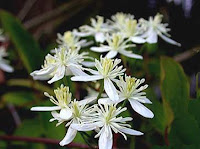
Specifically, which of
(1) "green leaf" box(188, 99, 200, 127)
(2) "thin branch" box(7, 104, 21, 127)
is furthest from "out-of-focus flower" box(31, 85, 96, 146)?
(2) "thin branch" box(7, 104, 21, 127)

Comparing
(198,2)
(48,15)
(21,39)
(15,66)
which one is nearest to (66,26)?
(48,15)

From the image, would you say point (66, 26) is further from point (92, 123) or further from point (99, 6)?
point (92, 123)

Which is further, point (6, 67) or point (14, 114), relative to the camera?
point (14, 114)

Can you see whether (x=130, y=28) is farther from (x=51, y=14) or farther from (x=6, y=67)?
(x=51, y=14)

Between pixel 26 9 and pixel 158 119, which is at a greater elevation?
pixel 26 9

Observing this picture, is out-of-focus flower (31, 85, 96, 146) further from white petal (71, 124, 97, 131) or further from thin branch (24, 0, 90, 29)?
thin branch (24, 0, 90, 29)

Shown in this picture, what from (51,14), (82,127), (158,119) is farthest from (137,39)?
(51,14)

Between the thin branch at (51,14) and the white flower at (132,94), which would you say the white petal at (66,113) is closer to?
the white flower at (132,94)

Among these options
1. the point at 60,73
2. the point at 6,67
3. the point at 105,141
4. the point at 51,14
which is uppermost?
the point at 51,14
